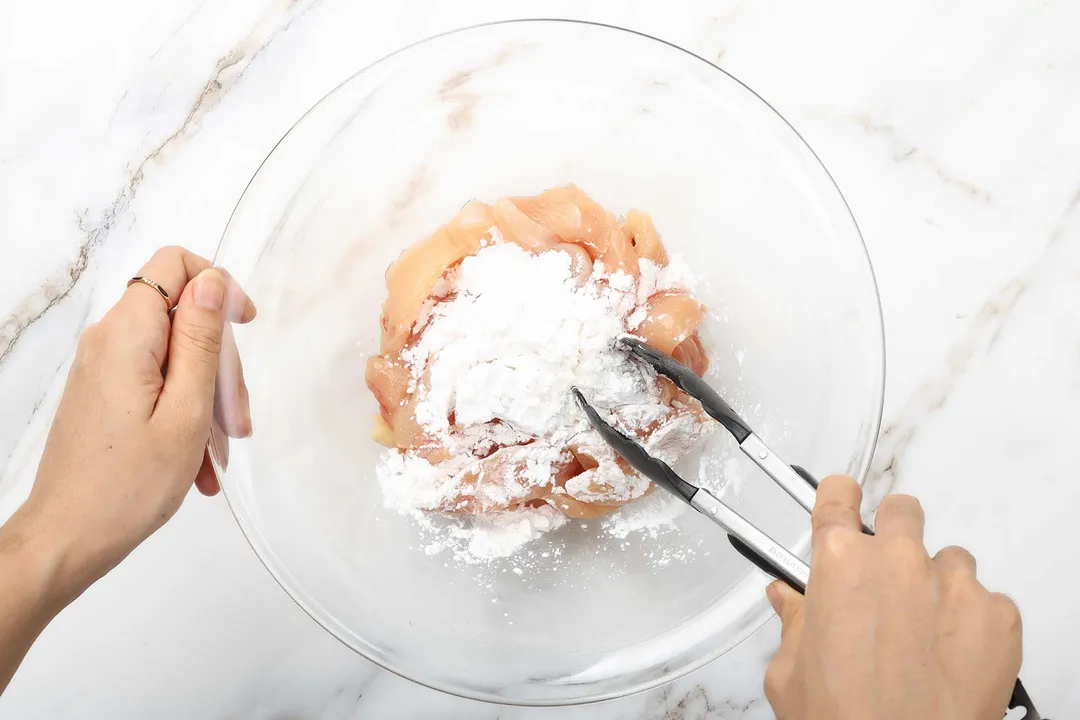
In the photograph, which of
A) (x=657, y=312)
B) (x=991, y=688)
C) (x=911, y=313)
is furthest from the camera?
(x=911, y=313)

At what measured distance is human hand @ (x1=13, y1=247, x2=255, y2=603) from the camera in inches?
53.9

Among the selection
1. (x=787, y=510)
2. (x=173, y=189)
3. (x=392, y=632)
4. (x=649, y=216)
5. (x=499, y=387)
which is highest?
(x=173, y=189)

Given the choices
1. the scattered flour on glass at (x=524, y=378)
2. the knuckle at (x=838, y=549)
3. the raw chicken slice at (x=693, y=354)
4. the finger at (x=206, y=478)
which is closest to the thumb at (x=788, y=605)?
the knuckle at (x=838, y=549)

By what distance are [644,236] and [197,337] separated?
86 cm

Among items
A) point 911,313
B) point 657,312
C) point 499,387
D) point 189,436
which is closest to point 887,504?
point 657,312

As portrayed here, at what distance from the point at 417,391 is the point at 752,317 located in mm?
718

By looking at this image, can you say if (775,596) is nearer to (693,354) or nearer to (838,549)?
(838,549)

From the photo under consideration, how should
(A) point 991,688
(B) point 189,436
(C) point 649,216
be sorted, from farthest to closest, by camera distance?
1. (C) point 649,216
2. (B) point 189,436
3. (A) point 991,688

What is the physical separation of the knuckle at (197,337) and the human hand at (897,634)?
1087 mm

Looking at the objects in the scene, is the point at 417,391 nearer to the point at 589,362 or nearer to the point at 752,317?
the point at 589,362

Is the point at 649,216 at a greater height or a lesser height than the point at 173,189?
lesser

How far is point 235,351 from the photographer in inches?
61.7

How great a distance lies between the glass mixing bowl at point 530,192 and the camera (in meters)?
1.55

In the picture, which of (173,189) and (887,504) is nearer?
(887,504)
